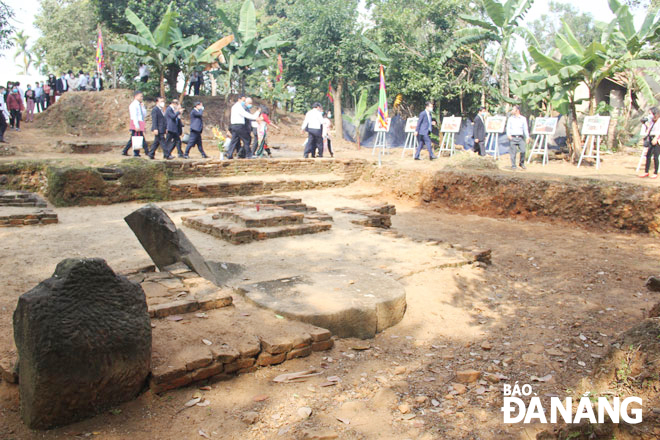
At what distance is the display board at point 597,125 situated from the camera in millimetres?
11867

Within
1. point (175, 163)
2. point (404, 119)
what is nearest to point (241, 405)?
point (175, 163)

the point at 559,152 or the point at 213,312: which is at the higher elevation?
the point at 559,152

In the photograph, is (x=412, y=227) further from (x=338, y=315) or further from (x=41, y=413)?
(x=41, y=413)

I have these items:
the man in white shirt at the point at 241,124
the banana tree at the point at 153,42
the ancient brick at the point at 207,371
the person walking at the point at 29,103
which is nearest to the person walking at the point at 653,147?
the man in white shirt at the point at 241,124

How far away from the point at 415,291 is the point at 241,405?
2.37 metres

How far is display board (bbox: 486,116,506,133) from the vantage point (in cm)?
1395

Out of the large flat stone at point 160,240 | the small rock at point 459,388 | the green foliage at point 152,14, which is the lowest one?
the small rock at point 459,388

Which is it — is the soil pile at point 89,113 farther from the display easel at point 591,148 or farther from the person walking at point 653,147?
the person walking at point 653,147

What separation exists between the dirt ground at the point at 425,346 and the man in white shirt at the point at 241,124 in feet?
17.1

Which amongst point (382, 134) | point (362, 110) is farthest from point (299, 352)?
point (362, 110)

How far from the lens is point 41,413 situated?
227 centimetres

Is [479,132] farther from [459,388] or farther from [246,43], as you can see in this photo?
[459,388]

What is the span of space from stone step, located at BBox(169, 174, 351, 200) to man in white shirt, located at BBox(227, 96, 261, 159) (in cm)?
106

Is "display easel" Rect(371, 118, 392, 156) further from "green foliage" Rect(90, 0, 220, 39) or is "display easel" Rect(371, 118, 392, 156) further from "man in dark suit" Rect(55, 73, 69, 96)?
"man in dark suit" Rect(55, 73, 69, 96)
